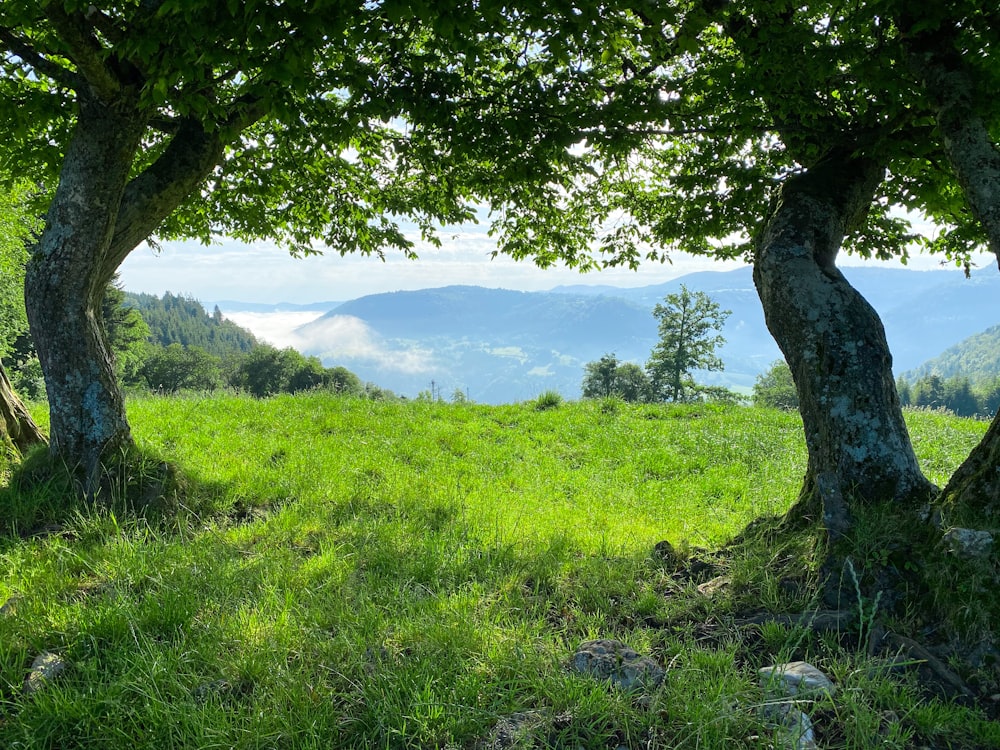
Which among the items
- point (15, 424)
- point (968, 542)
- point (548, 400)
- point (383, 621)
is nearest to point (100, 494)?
point (15, 424)

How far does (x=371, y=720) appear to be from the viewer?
3006 millimetres

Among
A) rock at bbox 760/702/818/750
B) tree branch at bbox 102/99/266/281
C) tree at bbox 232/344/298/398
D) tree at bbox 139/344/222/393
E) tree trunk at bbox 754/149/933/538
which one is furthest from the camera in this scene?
tree at bbox 232/344/298/398

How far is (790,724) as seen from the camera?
2861 mm

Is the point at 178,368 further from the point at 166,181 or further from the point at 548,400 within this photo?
the point at 166,181

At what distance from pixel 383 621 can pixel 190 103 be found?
521 cm

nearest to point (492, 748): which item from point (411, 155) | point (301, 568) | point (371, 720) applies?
point (371, 720)

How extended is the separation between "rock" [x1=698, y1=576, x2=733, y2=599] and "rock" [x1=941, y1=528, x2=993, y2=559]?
159 centimetres

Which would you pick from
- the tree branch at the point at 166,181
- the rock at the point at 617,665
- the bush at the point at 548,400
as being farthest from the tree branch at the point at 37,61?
the bush at the point at 548,400

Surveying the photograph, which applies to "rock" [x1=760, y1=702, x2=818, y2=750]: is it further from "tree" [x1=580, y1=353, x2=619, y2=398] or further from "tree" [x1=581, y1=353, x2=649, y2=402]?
"tree" [x1=580, y1=353, x2=619, y2=398]

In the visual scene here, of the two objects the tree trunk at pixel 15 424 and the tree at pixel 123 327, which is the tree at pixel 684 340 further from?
the tree trunk at pixel 15 424

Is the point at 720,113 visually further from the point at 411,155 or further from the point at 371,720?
the point at 371,720

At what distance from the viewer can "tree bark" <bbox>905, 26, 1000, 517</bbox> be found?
4.14m

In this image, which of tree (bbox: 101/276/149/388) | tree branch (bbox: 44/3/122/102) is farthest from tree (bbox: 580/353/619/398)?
tree branch (bbox: 44/3/122/102)

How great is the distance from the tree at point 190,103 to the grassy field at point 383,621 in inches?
77.4
